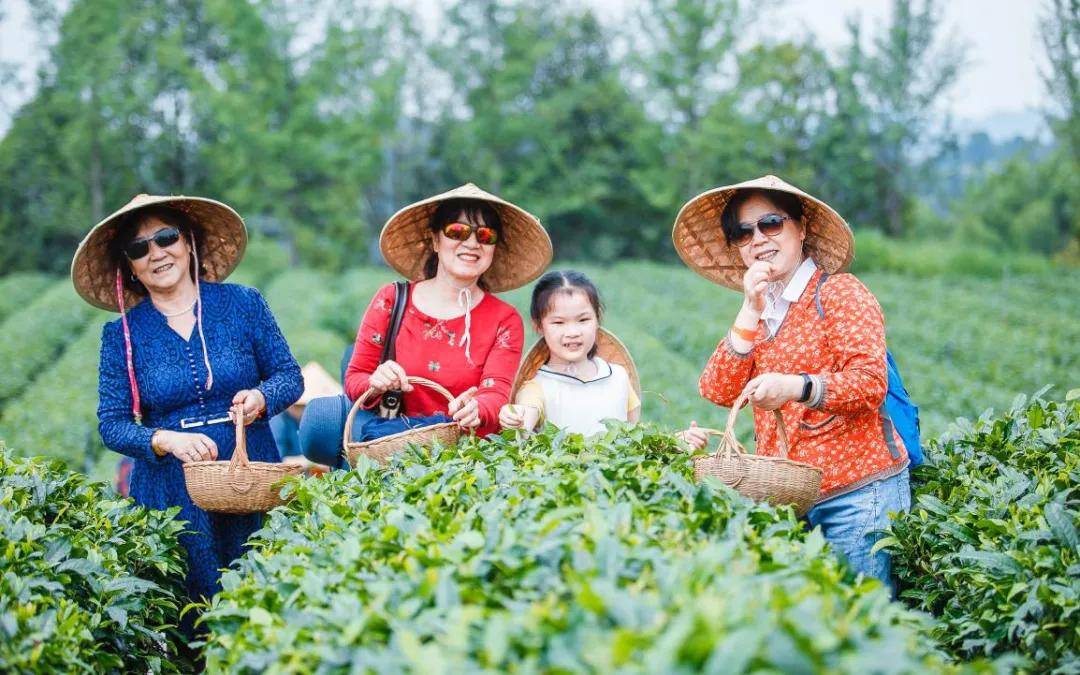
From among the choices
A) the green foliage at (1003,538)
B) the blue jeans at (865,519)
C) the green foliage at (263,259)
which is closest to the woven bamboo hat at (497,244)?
the blue jeans at (865,519)

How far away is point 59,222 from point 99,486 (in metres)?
28.8

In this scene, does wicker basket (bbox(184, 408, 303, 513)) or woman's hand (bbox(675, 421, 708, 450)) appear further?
woman's hand (bbox(675, 421, 708, 450))

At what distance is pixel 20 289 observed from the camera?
23.1 m

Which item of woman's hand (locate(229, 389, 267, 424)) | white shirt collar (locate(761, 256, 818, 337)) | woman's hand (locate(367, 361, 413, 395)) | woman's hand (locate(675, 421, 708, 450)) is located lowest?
woman's hand (locate(675, 421, 708, 450))

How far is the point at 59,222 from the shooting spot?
29250 mm

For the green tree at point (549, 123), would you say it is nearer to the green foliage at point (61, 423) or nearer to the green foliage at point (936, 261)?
the green foliage at point (936, 261)

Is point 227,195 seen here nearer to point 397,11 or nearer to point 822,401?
point 397,11

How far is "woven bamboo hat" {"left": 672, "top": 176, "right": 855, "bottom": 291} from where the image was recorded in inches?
134

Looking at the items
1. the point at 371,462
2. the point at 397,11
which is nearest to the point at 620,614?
the point at 371,462

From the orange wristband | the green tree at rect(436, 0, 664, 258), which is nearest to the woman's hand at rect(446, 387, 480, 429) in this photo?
the orange wristband

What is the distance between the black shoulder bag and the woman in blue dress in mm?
364

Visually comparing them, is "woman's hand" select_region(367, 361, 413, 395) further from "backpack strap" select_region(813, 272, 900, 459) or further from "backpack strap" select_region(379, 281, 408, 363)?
"backpack strap" select_region(813, 272, 900, 459)

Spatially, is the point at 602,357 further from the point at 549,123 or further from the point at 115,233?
the point at 549,123

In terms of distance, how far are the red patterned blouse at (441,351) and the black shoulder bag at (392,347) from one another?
2cm
